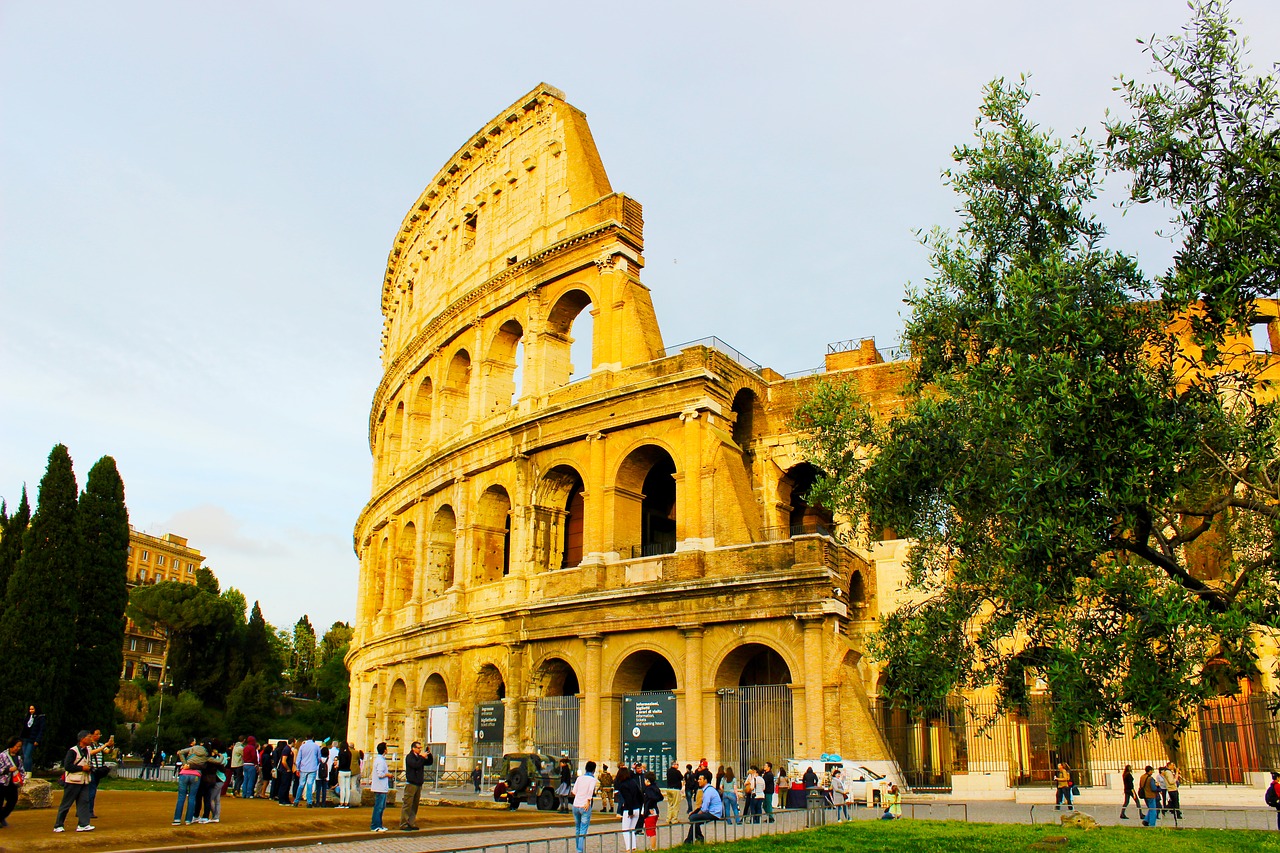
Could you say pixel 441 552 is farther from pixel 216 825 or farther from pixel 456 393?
pixel 216 825

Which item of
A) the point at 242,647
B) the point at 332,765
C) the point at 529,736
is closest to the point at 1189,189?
the point at 332,765

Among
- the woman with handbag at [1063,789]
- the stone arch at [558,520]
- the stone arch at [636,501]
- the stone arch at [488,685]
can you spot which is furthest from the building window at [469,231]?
the woman with handbag at [1063,789]

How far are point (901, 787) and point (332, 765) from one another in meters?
10.2

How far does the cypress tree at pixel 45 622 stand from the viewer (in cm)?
2353

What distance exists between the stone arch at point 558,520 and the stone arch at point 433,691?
488 centimetres

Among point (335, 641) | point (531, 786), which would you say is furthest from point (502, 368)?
point (335, 641)

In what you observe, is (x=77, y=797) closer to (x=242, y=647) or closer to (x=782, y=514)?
(x=782, y=514)

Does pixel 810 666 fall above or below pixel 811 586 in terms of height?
below

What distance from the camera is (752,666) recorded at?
21.8 metres

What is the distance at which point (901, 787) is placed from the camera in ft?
60.6

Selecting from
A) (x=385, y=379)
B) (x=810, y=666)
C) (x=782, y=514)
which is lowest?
(x=810, y=666)

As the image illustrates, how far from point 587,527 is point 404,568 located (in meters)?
9.14

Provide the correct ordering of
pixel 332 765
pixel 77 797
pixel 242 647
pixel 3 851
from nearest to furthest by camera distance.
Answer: pixel 3 851
pixel 77 797
pixel 332 765
pixel 242 647

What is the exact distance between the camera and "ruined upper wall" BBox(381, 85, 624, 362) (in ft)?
84.8
